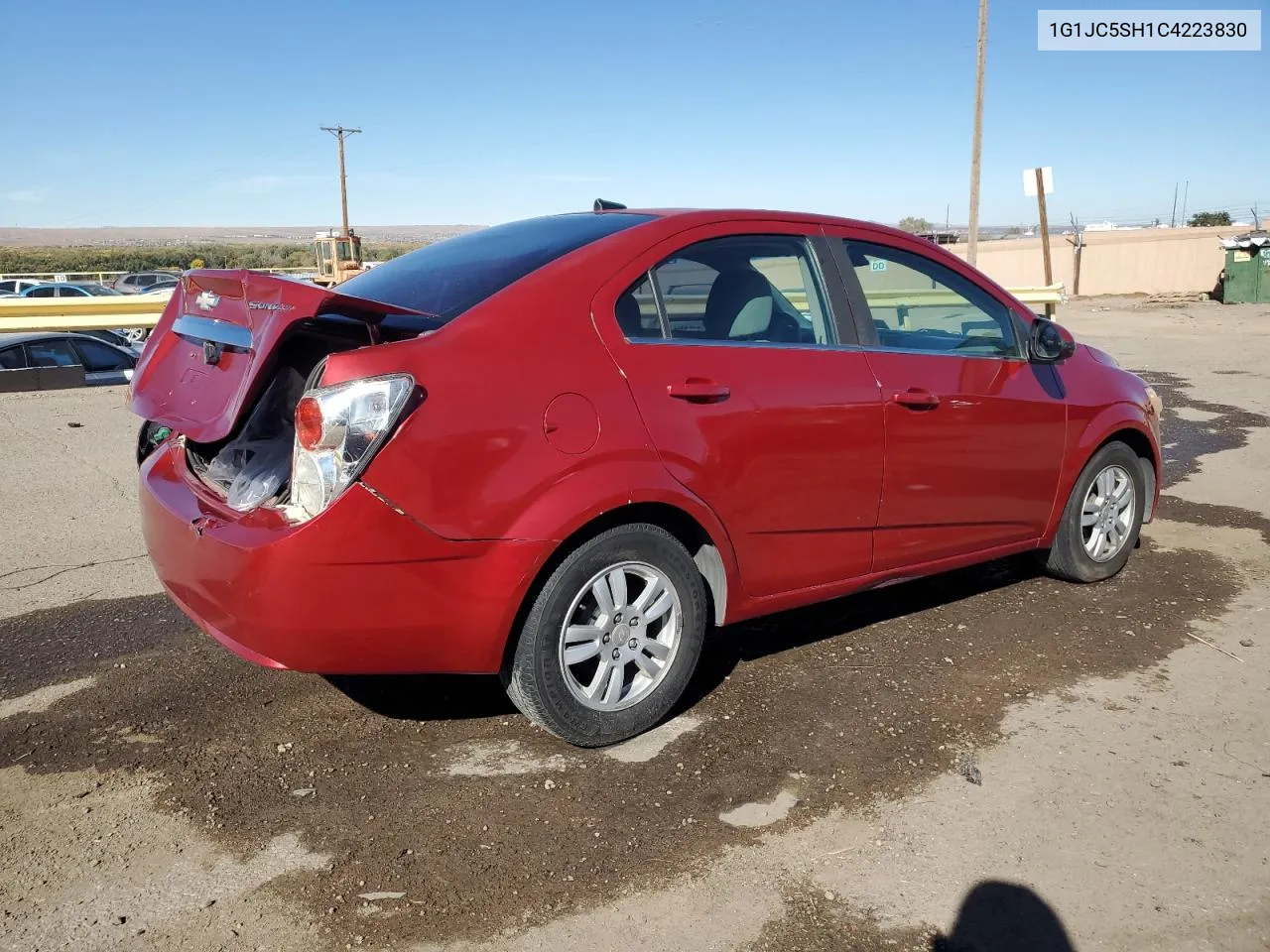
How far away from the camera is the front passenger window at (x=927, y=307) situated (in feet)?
13.9

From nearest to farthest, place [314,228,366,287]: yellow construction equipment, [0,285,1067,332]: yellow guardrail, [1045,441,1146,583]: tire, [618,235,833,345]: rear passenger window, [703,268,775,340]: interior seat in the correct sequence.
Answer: [618,235,833,345]: rear passenger window, [703,268,775,340]: interior seat, [1045,441,1146,583]: tire, [0,285,1067,332]: yellow guardrail, [314,228,366,287]: yellow construction equipment

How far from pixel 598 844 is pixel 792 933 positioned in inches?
24.1

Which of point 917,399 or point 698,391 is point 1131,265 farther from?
point 698,391

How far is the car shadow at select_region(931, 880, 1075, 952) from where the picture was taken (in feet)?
8.33

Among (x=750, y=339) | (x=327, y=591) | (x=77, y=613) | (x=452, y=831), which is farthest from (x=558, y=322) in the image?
(x=77, y=613)

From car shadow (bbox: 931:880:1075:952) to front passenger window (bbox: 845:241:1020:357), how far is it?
6.92 feet

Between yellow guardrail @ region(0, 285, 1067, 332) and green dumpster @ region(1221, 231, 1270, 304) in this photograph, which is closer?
yellow guardrail @ region(0, 285, 1067, 332)

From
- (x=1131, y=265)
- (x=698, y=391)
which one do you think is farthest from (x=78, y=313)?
(x=1131, y=265)

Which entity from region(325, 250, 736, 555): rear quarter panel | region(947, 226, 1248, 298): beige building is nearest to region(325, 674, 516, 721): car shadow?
region(325, 250, 736, 555): rear quarter panel

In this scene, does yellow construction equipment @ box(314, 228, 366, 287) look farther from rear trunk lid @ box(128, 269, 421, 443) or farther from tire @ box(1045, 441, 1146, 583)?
rear trunk lid @ box(128, 269, 421, 443)

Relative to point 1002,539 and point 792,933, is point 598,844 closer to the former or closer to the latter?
point 792,933

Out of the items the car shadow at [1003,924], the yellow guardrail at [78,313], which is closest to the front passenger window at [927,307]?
the car shadow at [1003,924]

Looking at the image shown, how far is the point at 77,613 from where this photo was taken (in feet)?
15.7

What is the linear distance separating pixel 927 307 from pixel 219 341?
2853 mm
